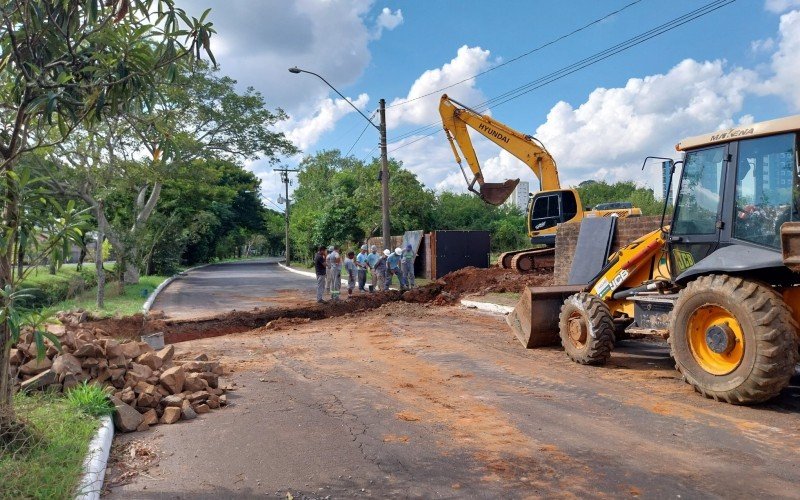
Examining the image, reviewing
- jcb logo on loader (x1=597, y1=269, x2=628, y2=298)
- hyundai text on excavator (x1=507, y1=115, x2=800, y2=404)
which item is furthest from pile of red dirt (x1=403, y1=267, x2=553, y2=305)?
hyundai text on excavator (x1=507, y1=115, x2=800, y2=404)

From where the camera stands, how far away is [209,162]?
2700 centimetres

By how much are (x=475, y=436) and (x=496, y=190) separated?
49.2ft

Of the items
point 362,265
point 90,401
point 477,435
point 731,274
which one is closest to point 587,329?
point 731,274

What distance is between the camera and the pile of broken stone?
613 centimetres

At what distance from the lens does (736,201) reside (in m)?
6.54

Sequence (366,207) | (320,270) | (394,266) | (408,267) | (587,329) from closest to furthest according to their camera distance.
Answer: (587,329) → (320,270) → (394,266) → (408,267) → (366,207)

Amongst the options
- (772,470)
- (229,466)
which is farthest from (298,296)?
(772,470)

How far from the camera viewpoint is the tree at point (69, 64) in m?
4.57

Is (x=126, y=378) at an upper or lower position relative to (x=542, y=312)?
lower

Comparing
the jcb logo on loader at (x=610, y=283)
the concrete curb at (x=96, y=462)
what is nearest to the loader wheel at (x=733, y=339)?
the jcb logo on loader at (x=610, y=283)

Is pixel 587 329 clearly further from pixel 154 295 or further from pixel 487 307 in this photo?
pixel 154 295

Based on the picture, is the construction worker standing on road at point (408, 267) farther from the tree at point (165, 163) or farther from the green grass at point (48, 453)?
the green grass at point (48, 453)

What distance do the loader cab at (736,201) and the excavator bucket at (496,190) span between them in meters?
12.3

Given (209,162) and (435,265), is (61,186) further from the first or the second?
(435,265)
